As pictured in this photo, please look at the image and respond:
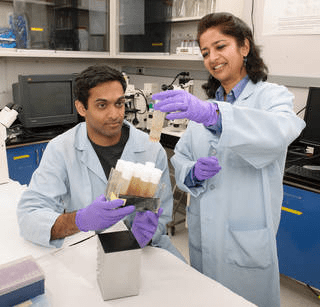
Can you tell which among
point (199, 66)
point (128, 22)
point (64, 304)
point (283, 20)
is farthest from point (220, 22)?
point (128, 22)

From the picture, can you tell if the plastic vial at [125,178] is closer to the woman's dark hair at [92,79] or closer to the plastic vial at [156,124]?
the plastic vial at [156,124]

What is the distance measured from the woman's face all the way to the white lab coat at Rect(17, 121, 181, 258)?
1.53ft

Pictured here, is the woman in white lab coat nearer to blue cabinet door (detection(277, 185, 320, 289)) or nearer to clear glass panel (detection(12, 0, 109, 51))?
blue cabinet door (detection(277, 185, 320, 289))

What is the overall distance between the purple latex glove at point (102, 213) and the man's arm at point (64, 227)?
0.19 ft

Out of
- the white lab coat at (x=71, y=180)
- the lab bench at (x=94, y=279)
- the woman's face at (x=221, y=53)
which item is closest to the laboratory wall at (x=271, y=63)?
the woman's face at (x=221, y=53)

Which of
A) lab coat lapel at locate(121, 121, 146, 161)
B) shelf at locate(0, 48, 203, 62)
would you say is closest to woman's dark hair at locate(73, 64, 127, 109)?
lab coat lapel at locate(121, 121, 146, 161)

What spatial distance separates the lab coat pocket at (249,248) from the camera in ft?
4.25

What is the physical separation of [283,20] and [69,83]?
191 cm

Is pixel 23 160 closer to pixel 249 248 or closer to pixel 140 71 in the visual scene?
pixel 140 71

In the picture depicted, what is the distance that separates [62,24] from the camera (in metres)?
3.21

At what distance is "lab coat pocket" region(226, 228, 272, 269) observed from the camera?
1.30 meters

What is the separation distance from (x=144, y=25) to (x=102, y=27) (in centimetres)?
53

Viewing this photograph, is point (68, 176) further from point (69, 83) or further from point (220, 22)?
point (69, 83)

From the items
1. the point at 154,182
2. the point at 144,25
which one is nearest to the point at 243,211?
the point at 154,182
